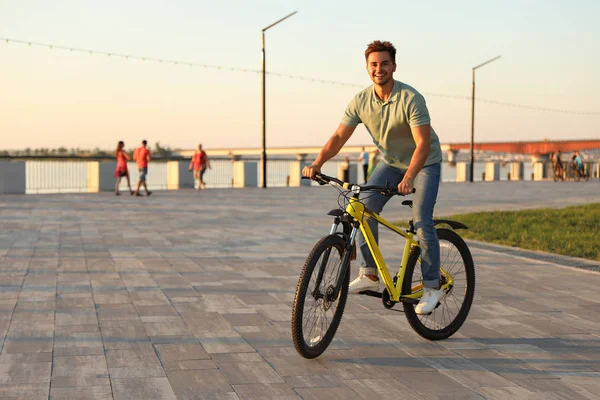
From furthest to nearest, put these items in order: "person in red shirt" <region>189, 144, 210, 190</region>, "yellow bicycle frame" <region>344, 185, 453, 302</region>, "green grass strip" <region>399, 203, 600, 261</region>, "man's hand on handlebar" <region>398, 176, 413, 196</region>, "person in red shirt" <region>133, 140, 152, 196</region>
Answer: "person in red shirt" <region>189, 144, 210, 190</region>, "person in red shirt" <region>133, 140, 152, 196</region>, "green grass strip" <region>399, 203, 600, 261</region>, "yellow bicycle frame" <region>344, 185, 453, 302</region>, "man's hand on handlebar" <region>398, 176, 413, 196</region>

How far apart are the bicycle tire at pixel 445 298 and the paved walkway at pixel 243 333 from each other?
0.09 metres

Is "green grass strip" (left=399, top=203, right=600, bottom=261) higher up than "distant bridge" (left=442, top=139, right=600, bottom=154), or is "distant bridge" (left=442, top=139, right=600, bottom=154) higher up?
"distant bridge" (left=442, top=139, right=600, bottom=154)

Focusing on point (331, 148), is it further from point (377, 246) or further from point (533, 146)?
point (533, 146)

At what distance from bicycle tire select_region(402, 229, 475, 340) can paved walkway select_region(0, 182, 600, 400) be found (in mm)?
94

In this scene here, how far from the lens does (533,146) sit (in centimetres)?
8769

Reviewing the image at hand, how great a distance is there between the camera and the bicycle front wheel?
15.1ft

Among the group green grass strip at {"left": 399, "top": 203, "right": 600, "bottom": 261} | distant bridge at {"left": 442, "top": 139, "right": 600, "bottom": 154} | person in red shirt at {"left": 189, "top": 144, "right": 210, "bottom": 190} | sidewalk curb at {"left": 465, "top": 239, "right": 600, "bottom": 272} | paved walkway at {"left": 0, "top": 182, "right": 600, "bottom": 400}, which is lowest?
paved walkway at {"left": 0, "top": 182, "right": 600, "bottom": 400}

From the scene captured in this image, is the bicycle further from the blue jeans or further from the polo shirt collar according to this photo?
the polo shirt collar

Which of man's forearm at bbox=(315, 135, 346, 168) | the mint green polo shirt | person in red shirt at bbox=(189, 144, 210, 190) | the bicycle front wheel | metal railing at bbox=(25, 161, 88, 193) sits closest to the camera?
the bicycle front wheel

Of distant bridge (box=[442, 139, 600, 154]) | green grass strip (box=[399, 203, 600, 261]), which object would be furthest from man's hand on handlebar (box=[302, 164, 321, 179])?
distant bridge (box=[442, 139, 600, 154])

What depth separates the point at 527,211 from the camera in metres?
17.9

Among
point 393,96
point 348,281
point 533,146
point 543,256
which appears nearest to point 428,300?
point 348,281

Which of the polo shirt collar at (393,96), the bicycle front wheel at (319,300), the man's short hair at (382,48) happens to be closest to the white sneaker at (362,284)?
the bicycle front wheel at (319,300)

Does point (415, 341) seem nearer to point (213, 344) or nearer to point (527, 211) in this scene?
point (213, 344)
